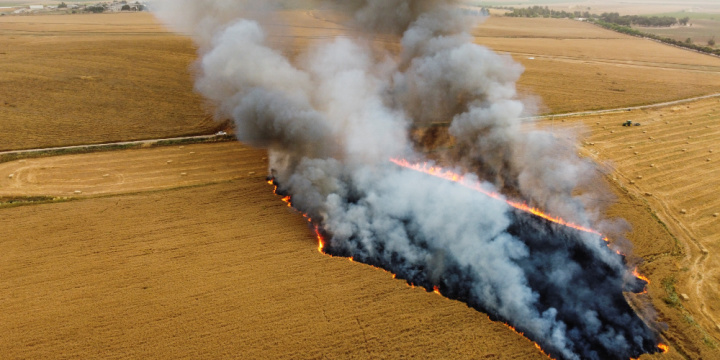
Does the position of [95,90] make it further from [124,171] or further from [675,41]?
[675,41]

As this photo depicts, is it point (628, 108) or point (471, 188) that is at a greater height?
point (628, 108)

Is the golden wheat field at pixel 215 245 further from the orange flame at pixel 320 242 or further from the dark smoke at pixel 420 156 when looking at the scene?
the dark smoke at pixel 420 156

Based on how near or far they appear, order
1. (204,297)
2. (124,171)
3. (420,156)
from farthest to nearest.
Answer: (420,156), (124,171), (204,297)

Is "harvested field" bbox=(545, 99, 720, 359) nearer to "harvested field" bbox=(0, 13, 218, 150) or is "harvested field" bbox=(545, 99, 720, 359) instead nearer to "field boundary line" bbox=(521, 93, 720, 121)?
"field boundary line" bbox=(521, 93, 720, 121)

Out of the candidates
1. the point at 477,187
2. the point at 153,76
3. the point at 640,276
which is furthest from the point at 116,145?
the point at 640,276

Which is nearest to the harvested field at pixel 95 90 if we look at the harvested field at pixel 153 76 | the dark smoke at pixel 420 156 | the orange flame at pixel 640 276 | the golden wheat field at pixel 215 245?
the harvested field at pixel 153 76

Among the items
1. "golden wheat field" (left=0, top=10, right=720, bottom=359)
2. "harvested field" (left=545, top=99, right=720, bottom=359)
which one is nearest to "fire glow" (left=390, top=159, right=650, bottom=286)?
"harvested field" (left=545, top=99, right=720, bottom=359)
